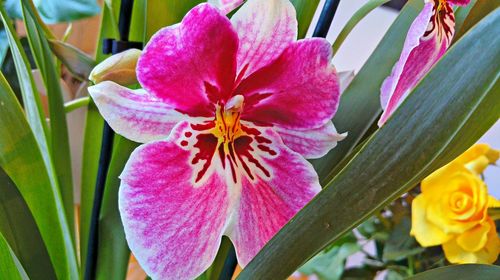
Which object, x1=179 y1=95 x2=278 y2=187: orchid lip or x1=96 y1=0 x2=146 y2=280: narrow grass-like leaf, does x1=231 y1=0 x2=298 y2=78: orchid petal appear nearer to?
x1=179 y1=95 x2=278 y2=187: orchid lip

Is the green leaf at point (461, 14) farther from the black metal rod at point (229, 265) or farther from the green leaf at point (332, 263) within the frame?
the green leaf at point (332, 263)

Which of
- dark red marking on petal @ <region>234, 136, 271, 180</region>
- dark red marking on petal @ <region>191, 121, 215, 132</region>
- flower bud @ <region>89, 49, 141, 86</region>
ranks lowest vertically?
dark red marking on petal @ <region>234, 136, 271, 180</region>

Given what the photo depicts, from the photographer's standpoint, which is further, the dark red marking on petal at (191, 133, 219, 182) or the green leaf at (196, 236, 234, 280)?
the green leaf at (196, 236, 234, 280)

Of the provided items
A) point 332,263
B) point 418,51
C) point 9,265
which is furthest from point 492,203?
point 9,265

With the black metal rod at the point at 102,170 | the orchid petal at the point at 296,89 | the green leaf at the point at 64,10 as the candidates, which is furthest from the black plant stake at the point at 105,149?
the green leaf at the point at 64,10

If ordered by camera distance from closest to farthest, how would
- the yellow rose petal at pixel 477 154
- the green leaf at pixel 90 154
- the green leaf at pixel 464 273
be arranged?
the green leaf at pixel 464 273
the green leaf at pixel 90 154
the yellow rose petal at pixel 477 154

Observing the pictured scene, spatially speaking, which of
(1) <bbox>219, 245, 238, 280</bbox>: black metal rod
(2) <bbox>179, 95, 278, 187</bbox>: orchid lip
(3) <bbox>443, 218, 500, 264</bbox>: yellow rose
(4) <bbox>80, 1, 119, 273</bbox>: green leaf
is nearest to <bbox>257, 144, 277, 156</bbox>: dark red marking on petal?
(2) <bbox>179, 95, 278, 187</bbox>: orchid lip
